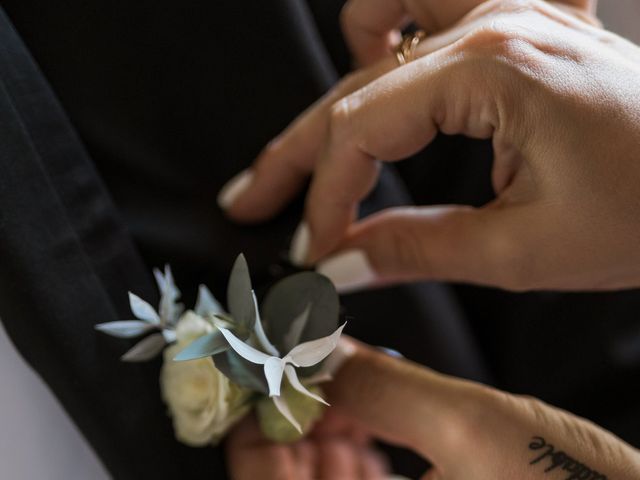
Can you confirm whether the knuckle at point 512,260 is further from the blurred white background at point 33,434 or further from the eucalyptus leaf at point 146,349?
the blurred white background at point 33,434

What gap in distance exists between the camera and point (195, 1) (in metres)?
0.58

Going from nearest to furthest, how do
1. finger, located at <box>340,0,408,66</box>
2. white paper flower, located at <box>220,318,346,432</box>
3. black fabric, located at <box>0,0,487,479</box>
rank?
white paper flower, located at <box>220,318,346,432</box>
black fabric, located at <box>0,0,487,479</box>
finger, located at <box>340,0,408,66</box>

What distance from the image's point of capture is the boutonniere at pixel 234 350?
1.39ft

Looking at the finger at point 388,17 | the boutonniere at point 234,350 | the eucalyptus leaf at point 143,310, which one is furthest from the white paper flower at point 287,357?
the finger at point 388,17

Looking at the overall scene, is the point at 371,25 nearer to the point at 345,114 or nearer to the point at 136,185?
the point at 345,114

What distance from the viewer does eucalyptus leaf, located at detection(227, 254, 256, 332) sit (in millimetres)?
417

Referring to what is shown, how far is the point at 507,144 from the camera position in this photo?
0.49 meters

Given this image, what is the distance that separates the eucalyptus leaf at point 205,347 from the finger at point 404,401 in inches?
7.5

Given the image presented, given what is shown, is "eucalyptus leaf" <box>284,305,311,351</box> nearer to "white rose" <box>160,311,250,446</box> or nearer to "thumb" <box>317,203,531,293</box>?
"white rose" <box>160,311,250,446</box>

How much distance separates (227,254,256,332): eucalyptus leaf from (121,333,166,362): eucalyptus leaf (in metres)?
0.10

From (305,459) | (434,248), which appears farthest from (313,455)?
(434,248)

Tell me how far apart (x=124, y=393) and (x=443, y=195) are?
1.47 ft

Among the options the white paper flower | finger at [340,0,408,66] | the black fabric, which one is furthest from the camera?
finger at [340,0,408,66]

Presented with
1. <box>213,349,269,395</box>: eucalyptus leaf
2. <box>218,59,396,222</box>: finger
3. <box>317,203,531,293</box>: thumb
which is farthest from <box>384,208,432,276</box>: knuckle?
<box>213,349,269,395</box>: eucalyptus leaf
